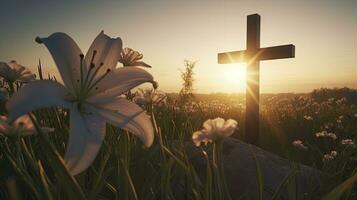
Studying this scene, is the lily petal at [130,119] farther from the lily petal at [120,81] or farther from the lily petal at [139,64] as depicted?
the lily petal at [139,64]

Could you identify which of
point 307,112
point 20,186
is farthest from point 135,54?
point 307,112

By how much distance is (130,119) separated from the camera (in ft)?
4.31

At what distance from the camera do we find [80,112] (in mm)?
1249

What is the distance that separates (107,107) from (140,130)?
161 mm

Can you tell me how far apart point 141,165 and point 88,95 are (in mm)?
1173

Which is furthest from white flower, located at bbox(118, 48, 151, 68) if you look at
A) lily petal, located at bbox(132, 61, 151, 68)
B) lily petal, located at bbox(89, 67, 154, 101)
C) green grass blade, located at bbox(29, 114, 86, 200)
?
green grass blade, located at bbox(29, 114, 86, 200)

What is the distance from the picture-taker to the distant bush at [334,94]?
73.5 feet

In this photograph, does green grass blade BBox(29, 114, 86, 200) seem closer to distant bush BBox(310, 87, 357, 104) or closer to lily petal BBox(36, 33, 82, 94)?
→ lily petal BBox(36, 33, 82, 94)

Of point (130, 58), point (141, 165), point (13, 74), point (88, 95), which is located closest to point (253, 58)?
point (130, 58)

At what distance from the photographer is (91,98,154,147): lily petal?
1294 millimetres

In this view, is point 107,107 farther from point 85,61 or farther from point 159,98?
point 159,98

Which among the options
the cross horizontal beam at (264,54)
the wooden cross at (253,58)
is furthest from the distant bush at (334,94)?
the wooden cross at (253,58)

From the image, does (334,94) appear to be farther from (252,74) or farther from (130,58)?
(130,58)

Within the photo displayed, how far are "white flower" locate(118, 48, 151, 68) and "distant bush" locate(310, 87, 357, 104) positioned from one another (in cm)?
2096
